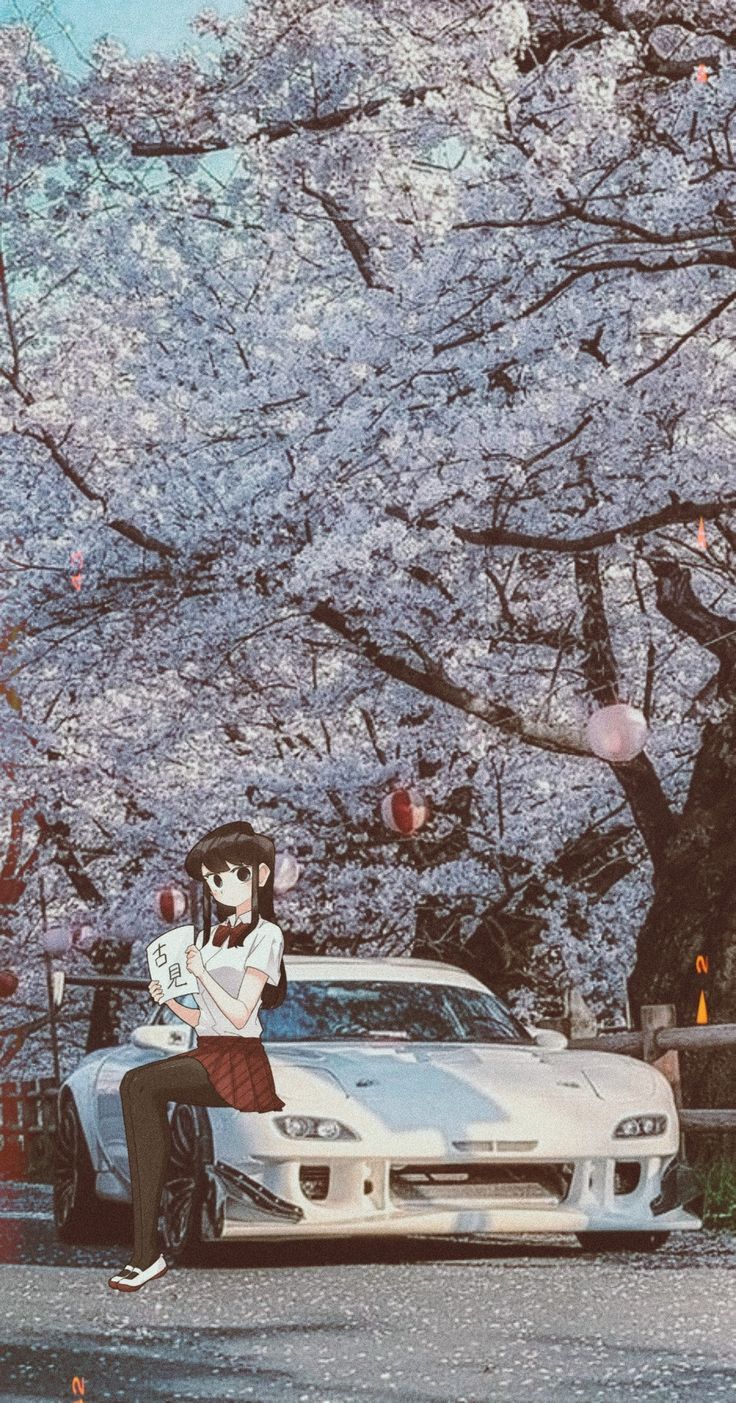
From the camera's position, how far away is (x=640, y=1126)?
8.19 m

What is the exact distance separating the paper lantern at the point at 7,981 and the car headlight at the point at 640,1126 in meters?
23.9

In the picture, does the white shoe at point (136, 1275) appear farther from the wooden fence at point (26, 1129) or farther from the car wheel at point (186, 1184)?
the wooden fence at point (26, 1129)

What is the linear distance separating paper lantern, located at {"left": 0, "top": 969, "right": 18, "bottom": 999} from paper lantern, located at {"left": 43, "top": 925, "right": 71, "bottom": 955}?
3867 millimetres

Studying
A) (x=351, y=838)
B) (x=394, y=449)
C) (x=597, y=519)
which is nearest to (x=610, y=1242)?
(x=394, y=449)

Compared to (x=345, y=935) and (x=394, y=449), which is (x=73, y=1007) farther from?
(x=394, y=449)

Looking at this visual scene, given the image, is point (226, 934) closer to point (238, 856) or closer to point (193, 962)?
point (238, 856)

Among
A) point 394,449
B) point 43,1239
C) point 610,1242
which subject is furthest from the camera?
point 394,449

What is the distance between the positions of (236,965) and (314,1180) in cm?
286

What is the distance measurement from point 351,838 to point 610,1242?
1303 centimetres

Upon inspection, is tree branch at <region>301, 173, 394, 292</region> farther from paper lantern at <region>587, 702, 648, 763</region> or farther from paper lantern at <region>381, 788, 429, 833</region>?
paper lantern at <region>381, 788, 429, 833</region>

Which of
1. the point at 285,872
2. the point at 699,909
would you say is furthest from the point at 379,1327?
the point at 285,872

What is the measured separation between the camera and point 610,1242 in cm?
902

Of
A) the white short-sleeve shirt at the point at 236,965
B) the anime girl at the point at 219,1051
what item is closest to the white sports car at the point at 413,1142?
the anime girl at the point at 219,1051

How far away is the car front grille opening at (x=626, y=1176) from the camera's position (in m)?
8.09
